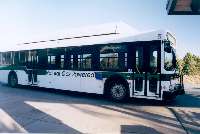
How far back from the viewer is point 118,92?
1195 centimetres

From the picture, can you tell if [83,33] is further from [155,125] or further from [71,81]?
[155,125]

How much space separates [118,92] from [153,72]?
187cm

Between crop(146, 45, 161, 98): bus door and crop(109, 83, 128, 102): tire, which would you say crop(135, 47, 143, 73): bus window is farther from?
crop(109, 83, 128, 102): tire

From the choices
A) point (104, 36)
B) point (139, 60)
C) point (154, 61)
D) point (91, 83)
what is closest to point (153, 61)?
point (154, 61)

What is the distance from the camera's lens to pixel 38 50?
1571cm

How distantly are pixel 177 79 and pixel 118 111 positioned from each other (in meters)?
3.39

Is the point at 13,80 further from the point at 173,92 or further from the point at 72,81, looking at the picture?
the point at 173,92

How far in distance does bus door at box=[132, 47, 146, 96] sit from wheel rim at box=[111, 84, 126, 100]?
632 mm

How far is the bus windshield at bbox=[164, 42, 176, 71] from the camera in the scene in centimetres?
1103

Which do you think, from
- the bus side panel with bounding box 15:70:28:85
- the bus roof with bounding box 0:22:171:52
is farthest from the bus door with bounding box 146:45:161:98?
the bus side panel with bounding box 15:70:28:85

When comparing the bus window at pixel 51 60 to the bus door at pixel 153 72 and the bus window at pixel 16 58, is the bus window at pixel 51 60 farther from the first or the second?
the bus door at pixel 153 72

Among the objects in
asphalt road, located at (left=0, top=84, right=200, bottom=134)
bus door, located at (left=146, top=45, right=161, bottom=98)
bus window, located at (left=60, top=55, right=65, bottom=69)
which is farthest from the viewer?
bus window, located at (left=60, top=55, right=65, bottom=69)

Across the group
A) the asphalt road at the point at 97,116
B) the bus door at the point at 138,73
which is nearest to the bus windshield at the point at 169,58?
Answer: the bus door at the point at 138,73

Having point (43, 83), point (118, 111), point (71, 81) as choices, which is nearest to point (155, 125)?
point (118, 111)
